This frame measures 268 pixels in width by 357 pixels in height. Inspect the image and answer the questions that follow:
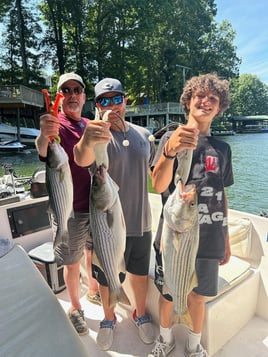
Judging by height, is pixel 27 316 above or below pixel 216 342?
above

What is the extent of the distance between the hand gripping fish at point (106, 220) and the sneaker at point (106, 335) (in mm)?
822

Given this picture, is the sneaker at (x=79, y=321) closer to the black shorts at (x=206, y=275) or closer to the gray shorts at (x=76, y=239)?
the gray shorts at (x=76, y=239)

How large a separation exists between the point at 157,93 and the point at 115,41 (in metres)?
9.08

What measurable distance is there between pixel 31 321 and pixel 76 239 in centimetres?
63

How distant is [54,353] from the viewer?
1.25m

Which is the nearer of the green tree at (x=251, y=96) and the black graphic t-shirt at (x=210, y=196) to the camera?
the black graphic t-shirt at (x=210, y=196)

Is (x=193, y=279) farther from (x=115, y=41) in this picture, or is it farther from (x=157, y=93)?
(x=157, y=93)

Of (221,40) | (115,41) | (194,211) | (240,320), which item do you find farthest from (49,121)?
(221,40)

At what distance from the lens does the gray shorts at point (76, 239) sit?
194 cm

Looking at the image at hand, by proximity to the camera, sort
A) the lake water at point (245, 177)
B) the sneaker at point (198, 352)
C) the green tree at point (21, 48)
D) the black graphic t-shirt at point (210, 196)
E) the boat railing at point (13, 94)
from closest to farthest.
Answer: the black graphic t-shirt at point (210, 196) < the sneaker at point (198, 352) < the lake water at point (245, 177) < the boat railing at point (13, 94) < the green tree at point (21, 48)

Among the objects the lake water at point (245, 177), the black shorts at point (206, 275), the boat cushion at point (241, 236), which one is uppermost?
the black shorts at point (206, 275)

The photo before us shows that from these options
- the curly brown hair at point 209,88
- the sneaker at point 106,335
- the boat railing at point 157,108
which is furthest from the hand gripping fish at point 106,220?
the boat railing at point 157,108

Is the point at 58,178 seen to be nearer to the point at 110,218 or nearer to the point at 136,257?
the point at 110,218

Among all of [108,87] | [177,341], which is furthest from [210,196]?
[177,341]
